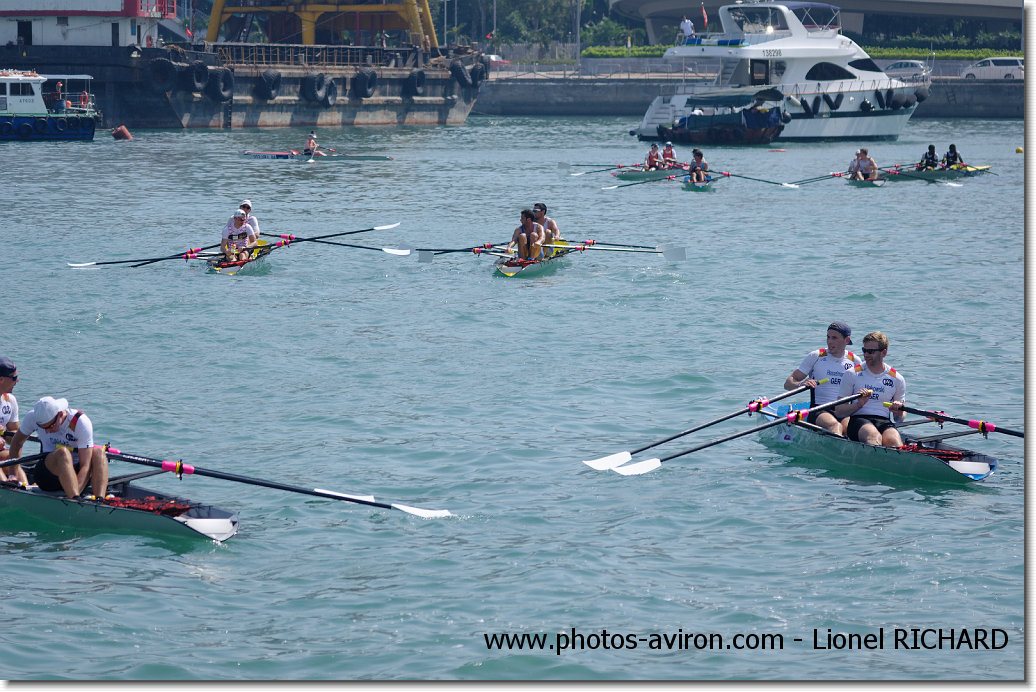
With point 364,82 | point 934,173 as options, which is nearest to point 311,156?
point 364,82

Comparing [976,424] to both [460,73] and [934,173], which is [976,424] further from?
[460,73]

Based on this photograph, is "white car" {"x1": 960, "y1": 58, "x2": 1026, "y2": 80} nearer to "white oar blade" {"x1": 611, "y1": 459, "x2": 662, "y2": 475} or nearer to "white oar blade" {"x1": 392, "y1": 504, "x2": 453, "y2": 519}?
"white oar blade" {"x1": 611, "y1": 459, "x2": 662, "y2": 475}

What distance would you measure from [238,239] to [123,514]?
16125 mm

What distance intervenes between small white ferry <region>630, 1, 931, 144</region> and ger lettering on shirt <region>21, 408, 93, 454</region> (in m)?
54.5

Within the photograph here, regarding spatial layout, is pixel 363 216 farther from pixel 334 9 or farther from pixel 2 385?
pixel 334 9

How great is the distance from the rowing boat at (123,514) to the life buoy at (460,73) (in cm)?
7419

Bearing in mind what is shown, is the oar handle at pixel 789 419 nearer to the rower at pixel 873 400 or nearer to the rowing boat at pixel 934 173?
the rower at pixel 873 400

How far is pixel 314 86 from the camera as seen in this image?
249 ft

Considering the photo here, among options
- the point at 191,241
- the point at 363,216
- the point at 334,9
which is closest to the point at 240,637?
the point at 191,241

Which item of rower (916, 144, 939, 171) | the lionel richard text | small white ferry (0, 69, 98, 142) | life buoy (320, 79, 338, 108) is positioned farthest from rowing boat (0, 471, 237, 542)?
life buoy (320, 79, 338, 108)

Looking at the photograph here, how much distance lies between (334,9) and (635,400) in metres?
71.1

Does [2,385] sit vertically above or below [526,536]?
above

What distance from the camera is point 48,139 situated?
61.9m

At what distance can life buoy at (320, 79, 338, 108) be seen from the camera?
76938 mm
